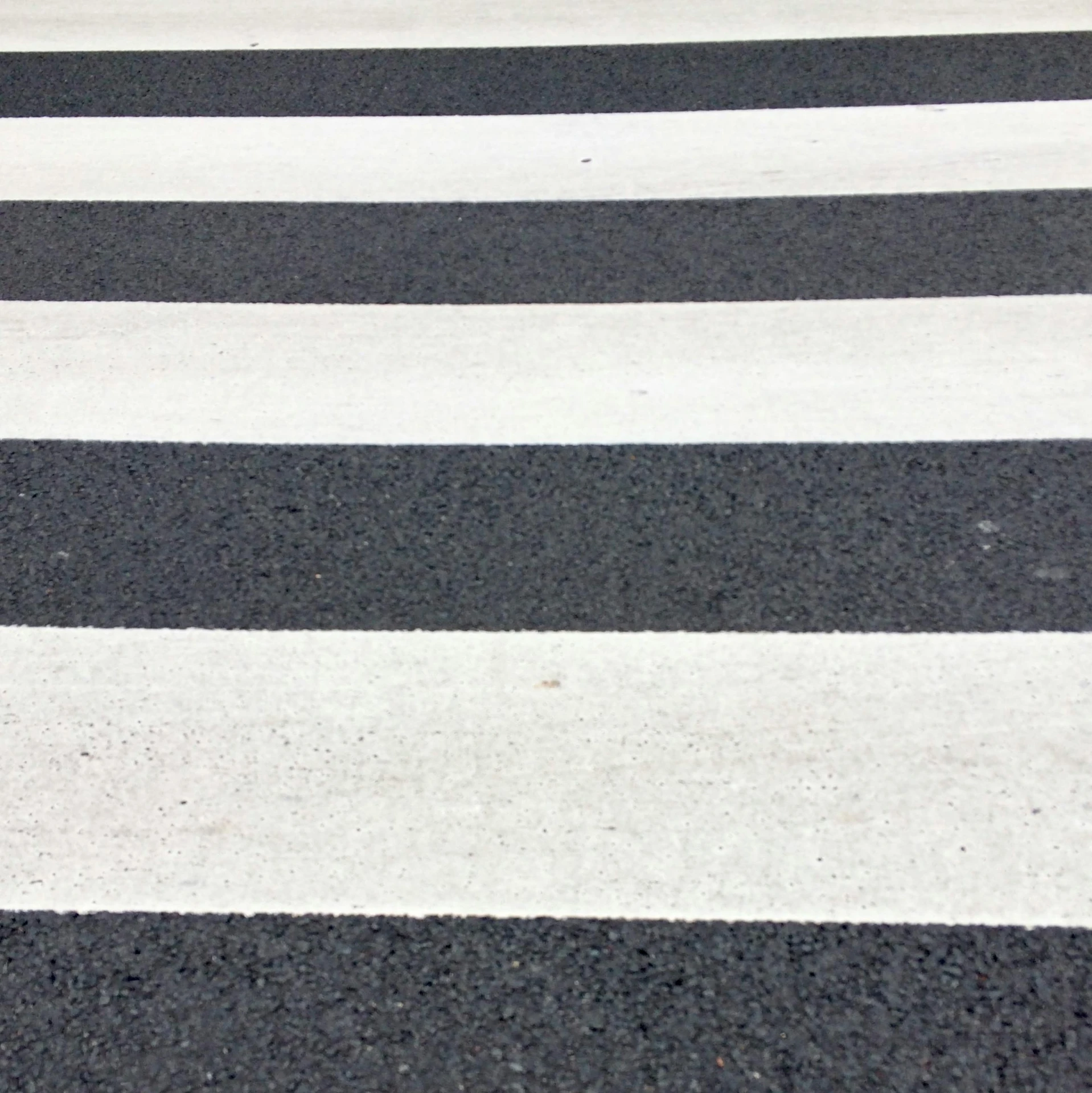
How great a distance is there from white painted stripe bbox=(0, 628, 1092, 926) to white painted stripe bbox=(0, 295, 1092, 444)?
813mm

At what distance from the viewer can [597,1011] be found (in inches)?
96.0

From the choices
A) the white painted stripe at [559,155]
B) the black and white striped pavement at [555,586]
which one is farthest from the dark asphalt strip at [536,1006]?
the white painted stripe at [559,155]

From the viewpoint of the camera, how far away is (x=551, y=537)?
3.55m

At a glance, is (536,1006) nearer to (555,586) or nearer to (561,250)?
(555,586)

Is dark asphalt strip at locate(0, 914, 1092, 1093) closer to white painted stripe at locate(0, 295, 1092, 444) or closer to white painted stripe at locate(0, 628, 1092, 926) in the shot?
white painted stripe at locate(0, 628, 1092, 926)

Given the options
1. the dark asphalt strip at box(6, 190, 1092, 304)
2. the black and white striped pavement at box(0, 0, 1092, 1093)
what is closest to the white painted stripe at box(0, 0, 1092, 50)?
the black and white striped pavement at box(0, 0, 1092, 1093)

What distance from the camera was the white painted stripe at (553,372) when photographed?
390 cm

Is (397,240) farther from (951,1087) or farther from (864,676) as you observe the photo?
(951,1087)

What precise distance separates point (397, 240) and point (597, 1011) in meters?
3.00

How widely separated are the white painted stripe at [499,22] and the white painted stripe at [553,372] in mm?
2373

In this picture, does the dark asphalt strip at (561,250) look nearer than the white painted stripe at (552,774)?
No

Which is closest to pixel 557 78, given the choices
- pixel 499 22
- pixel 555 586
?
pixel 499 22

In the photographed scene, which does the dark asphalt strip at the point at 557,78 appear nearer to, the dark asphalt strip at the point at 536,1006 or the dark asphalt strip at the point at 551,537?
the dark asphalt strip at the point at 551,537

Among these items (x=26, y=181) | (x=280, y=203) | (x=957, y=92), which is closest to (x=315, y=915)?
(x=280, y=203)
